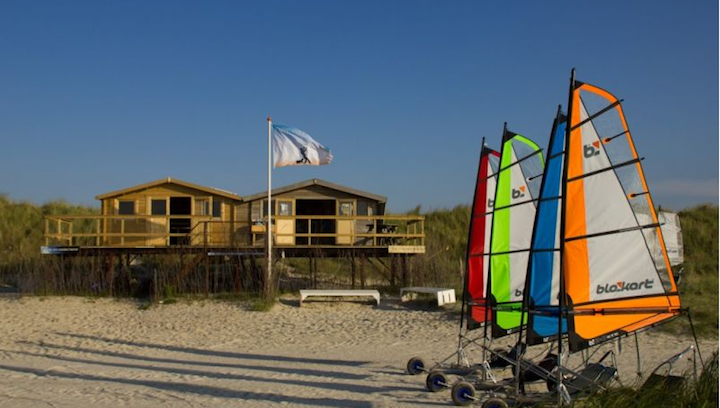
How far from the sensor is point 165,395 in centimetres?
1102

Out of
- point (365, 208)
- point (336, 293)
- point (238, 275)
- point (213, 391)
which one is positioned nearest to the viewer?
point (213, 391)

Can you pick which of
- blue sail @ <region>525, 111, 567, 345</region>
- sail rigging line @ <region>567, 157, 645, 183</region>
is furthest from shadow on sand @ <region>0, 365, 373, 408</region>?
sail rigging line @ <region>567, 157, 645, 183</region>

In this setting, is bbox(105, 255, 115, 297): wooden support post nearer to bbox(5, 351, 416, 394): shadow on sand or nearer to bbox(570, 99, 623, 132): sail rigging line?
bbox(5, 351, 416, 394): shadow on sand

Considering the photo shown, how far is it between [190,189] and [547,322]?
17261 mm

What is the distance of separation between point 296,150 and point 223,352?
7.87m

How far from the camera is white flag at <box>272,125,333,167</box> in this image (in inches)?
848

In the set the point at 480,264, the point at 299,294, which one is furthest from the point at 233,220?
the point at 480,264

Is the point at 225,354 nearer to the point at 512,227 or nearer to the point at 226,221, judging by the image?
the point at 512,227

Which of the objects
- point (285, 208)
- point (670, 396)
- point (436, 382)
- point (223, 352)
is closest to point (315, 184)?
point (285, 208)

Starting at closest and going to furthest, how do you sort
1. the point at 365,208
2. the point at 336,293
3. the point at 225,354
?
the point at 225,354 → the point at 336,293 → the point at 365,208

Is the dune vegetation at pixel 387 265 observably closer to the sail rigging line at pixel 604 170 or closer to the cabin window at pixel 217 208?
the cabin window at pixel 217 208

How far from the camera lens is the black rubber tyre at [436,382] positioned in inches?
408

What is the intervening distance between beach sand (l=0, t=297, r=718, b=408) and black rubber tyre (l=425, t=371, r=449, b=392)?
0.31 feet

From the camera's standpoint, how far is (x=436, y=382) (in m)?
10.4
